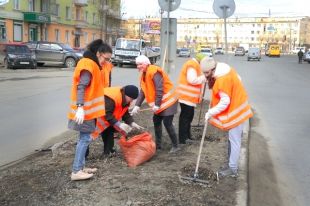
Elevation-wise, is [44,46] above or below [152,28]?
below

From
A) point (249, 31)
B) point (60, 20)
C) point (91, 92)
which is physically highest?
point (249, 31)

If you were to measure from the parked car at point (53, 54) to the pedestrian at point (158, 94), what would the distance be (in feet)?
77.7

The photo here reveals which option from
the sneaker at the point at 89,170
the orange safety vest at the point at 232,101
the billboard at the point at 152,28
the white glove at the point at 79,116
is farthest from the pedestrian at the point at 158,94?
the billboard at the point at 152,28

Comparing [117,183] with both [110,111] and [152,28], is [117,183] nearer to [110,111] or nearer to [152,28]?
[110,111]

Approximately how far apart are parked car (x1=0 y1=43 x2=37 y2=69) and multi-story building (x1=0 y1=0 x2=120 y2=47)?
1678 centimetres

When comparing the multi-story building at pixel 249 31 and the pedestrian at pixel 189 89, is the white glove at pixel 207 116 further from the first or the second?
the multi-story building at pixel 249 31

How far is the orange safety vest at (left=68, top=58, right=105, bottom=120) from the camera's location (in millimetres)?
4922

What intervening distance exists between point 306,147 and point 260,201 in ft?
9.92

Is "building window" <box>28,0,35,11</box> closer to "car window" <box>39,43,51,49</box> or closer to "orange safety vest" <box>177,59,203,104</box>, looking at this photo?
"car window" <box>39,43,51,49</box>

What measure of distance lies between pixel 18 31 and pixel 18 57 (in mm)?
20437

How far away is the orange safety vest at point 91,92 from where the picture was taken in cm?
492

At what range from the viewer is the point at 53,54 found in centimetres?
2997

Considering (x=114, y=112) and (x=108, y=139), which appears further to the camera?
(x=108, y=139)

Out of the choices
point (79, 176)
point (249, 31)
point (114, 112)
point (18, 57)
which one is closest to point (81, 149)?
point (79, 176)
